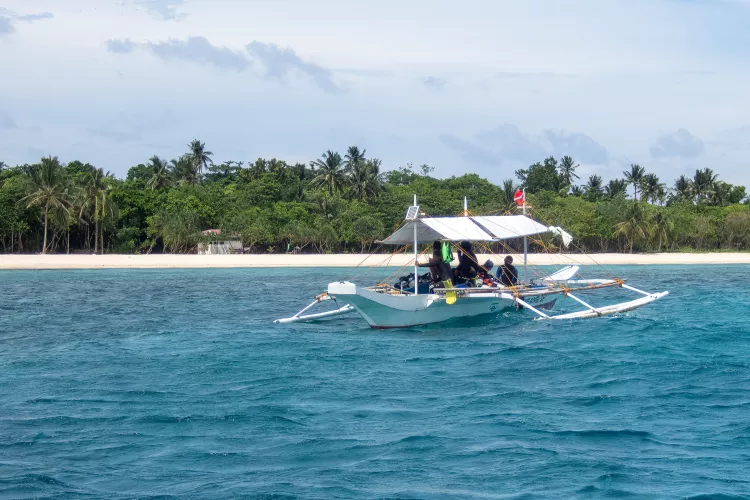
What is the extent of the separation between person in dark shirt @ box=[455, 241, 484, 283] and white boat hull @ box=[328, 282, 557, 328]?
87cm

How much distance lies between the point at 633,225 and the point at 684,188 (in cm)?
2689

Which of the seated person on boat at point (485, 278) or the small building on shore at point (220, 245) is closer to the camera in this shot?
the seated person on boat at point (485, 278)

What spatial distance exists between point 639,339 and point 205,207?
194 feet

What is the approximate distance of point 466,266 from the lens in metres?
21.5

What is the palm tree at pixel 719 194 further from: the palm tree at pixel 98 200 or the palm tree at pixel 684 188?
the palm tree at pixel 98 200

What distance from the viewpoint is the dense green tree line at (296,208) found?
65894 mm

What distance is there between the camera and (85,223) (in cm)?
6831

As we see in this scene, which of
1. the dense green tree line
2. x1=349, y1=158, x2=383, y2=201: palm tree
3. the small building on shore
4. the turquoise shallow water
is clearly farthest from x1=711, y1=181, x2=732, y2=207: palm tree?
the turquoise shallow water

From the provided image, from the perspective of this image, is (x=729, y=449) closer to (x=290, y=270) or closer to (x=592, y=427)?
(x=592, y=427)

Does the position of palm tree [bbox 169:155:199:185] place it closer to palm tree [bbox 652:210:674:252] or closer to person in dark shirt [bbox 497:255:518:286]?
palm tree [bbox 652:210:674:252]

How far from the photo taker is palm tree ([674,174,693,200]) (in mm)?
98000

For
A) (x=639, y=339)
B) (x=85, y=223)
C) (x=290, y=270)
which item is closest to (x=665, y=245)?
(x=290, y=270)

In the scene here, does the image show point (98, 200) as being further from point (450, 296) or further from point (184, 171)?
point (450, 296)

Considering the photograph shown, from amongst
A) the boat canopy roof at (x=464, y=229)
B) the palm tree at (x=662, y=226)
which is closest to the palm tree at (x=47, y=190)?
the boat canopy roof at (x=464, y=229)
